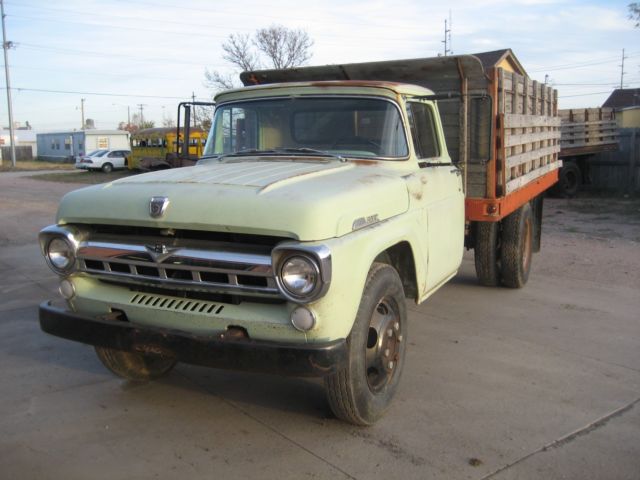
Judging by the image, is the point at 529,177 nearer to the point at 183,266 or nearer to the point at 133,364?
the point at 133,364

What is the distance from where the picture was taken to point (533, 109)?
748cm

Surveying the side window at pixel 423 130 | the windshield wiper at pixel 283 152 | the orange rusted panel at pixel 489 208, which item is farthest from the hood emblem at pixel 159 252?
the orange rusted panel at pixel 489 208

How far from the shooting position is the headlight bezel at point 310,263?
123 inches

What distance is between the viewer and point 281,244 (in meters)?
3.20

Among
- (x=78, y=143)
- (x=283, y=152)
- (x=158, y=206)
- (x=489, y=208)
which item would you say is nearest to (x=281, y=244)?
(x=158, y=206)

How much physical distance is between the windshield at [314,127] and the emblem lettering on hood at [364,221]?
92 cm

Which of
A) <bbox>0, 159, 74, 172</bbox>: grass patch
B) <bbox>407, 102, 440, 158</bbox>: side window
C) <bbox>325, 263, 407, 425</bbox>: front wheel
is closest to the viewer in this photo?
<bbox>325, 263, 407, 425</bbox>: front wheel

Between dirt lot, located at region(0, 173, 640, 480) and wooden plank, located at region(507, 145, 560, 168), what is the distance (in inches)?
59.0

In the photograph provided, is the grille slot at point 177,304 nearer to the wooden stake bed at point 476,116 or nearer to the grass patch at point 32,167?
the wooden stake bed at point 476,116

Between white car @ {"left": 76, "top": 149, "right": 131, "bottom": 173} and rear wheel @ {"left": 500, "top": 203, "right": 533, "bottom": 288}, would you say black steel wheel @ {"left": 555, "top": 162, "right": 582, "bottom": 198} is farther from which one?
white car @ {"left": 76, "top": 149, "right": 131, "bottom": 173}

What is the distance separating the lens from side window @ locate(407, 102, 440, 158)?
15.7 ft

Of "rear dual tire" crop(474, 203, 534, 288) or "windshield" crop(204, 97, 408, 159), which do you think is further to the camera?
"rear dual tire" crop(474, 203, 534, 288)

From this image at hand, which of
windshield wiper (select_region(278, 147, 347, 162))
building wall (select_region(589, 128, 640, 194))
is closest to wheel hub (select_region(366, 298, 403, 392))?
windshield wiper (select_region(278, 147, 347, 162))

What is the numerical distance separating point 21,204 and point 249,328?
676 inches
